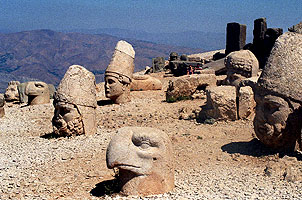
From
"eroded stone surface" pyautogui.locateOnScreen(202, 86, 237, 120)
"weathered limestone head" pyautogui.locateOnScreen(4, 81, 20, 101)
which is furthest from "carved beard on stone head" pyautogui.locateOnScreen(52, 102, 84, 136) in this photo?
"weathered limestone head" pyautogui.locateOnScreen(4, 81, 20, 101)

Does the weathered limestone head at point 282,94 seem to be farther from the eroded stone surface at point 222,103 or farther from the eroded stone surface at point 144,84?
the eroded stone surface at point 144,84

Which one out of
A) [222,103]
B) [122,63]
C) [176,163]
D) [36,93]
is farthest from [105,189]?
[36,93]

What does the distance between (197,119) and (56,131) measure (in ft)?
13.7

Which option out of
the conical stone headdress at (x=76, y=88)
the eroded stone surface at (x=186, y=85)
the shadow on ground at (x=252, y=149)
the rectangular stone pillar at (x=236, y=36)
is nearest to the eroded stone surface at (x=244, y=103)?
the shadow on ground at (x=252, y=149)

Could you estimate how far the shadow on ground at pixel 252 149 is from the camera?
697 cm

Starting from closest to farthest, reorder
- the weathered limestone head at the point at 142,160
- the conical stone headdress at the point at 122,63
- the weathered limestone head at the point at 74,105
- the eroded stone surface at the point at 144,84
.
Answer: the weathered limestone head at the point at 142,160
the weathered limestone head at the point at 74,105
the conical stone headdress at the point at 122,63
the eroded stone surface at the point at 144,84

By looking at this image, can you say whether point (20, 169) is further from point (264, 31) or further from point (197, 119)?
point (264, 31)

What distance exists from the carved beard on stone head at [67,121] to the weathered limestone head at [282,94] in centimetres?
491

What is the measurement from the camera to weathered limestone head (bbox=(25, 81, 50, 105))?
14.6 meters

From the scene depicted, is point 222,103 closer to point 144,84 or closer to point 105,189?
point 105,189

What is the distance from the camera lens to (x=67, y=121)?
9.46 m

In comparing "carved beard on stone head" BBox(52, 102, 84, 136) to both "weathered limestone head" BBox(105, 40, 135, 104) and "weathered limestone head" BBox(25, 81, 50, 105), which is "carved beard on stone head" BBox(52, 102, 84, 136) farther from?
"weathered limestone head" BBox(25, 81, 50, 105)

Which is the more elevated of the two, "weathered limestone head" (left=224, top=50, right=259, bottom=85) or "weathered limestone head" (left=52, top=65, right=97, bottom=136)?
"weathered limestone head" (left=224, top=50, right=259, bottom=85)

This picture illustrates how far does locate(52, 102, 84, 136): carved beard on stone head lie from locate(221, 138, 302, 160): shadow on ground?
4045 millimetres
